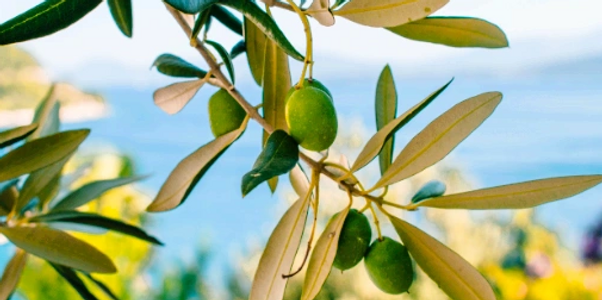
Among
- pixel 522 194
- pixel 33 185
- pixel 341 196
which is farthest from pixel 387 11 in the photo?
pixel 341 196

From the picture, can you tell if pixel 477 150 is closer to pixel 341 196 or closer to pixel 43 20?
pixel 341 196

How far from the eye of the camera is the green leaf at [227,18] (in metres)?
0.54

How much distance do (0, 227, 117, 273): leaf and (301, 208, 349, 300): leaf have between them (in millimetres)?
205

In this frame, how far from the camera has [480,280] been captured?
0.39 meters

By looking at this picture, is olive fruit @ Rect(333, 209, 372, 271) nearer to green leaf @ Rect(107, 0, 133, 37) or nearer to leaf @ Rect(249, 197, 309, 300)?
leaf @ Rect(249, 197, 309, 300)

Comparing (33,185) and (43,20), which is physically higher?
(43,20)

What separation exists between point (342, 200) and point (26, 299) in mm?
1219

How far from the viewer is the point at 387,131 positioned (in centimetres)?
38

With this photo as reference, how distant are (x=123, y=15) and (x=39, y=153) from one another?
15 centimetres

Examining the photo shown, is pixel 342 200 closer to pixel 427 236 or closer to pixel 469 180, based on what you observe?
pixel 469 180

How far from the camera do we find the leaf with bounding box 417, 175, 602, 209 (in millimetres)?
383

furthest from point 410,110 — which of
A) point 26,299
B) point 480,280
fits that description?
point 26,299

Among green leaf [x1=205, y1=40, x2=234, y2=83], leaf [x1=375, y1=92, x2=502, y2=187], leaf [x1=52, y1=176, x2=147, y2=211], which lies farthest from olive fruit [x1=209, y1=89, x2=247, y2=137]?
leaf [x1=52, y1=176, x2=147, y2=211]

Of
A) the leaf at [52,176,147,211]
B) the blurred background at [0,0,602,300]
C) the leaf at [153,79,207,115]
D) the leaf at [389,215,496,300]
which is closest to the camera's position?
the leaf at [389,215,496,300]
